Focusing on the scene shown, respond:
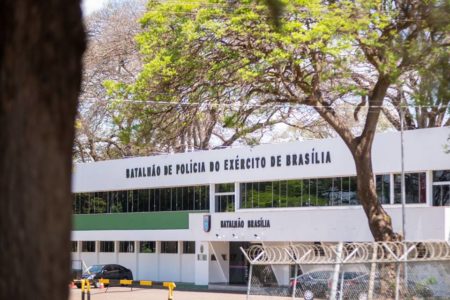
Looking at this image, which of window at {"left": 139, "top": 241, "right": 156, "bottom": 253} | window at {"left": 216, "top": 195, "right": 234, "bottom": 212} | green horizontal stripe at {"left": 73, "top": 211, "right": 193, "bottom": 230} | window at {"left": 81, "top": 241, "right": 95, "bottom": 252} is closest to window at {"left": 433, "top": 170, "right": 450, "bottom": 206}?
window at {"left": 216, "top": 195, "right": 234, "bottom": 212}

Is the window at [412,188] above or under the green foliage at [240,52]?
under

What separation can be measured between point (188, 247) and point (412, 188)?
661 inches

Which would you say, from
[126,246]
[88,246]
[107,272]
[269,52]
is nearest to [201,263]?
[107,272]

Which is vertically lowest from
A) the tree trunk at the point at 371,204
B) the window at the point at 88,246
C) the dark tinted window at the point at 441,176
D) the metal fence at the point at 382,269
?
the window at the point at 88,246

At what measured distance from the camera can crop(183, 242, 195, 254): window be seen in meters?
49.8

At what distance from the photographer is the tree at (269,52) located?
2083cm

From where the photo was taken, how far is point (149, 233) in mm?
51906

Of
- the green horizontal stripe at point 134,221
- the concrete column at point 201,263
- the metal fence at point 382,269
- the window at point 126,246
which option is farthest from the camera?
the window at point 126,246

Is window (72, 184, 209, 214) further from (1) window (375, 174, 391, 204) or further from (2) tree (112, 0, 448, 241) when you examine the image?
(2) tree (112, 0, 448, 241)

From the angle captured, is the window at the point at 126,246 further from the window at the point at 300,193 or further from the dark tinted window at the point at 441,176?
the dark tinted window at the point at 441,176

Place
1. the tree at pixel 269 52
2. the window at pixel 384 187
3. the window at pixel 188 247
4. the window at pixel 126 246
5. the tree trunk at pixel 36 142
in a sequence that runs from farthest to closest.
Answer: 1. the window at pixel 126 246
2. the window at pixel 188 247
3. the window at pixel 384 187
4. the tree at pixel 269 52
5. the tree trunk at pixel 36 142

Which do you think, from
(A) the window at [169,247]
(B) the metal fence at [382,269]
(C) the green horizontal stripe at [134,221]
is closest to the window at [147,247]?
(A) the window at [169,247]

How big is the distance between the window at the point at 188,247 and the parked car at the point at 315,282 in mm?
27598

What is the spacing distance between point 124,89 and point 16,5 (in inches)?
803
